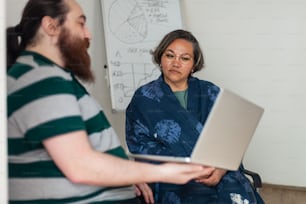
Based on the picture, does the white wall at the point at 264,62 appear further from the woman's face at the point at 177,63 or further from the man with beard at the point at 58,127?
the man with beard at the point at 58,127

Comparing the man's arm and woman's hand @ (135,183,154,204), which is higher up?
the man's arm

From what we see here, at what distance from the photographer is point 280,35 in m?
2.76

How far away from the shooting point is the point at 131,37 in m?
2.53

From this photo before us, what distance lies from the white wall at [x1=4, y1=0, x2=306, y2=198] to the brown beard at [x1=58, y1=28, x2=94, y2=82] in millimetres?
1676

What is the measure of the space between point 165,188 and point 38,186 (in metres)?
0.72

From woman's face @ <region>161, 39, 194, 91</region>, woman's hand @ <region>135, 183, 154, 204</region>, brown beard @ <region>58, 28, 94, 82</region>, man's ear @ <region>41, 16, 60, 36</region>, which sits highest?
man's ear @ <region>41, 16, 60, 36</region>

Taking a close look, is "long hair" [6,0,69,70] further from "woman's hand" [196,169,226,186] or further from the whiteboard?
the whiteboard

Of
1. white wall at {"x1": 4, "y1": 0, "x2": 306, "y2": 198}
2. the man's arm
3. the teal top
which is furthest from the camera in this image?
white wall at {"x1": 4, "y1": 0, "x2": 306, "y2": 198}

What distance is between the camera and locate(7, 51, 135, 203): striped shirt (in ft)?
3.18

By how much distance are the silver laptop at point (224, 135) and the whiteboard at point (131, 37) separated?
127cm

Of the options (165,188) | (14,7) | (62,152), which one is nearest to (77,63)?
(62,152)

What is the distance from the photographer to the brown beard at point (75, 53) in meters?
1.10

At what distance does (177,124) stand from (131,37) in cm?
95

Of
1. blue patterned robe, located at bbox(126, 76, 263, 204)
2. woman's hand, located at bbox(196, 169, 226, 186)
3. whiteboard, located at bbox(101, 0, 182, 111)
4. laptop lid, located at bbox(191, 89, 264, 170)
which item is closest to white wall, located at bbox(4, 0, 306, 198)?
whiteboard, located at bbox(101, 0, 182, 111)
